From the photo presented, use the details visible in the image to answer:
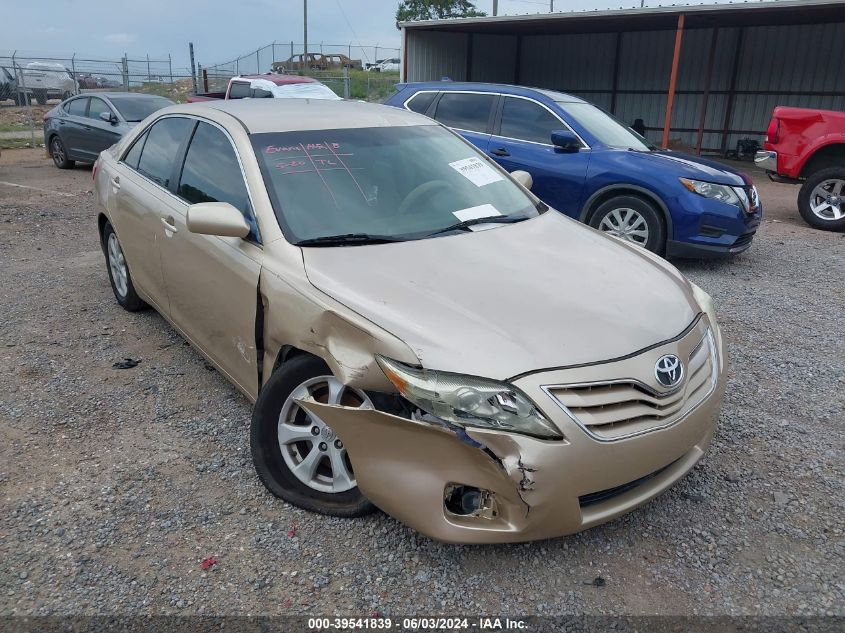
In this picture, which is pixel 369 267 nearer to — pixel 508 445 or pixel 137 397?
pixel 508 445

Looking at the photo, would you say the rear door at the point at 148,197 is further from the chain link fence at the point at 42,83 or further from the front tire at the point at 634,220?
the chain link fence at the point at 42,83

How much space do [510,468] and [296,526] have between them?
104 cm

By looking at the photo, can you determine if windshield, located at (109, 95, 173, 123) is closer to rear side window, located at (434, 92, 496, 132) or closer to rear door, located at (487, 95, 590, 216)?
rear side window, located at (434, 92, 496, 132)

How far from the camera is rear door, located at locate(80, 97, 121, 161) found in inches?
474

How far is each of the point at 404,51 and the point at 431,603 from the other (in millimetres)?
16486

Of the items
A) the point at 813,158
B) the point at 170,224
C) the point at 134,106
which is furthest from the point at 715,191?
the point at 134,106

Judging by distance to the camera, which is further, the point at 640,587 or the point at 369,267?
the point at 369,267

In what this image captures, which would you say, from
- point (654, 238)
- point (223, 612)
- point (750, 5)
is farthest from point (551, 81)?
point (223, 612)

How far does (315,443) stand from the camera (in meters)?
2.78

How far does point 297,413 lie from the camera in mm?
2824

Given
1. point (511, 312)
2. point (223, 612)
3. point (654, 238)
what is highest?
point (511, 312)

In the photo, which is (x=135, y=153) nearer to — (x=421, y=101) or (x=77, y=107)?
(x=421, y=101)

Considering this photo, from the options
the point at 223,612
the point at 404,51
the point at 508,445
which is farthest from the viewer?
the point at 404,51

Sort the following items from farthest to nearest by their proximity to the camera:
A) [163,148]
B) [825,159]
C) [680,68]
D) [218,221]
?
1. [680,68]
2. [825,159]
3. [163,148]
4. [218,221]
